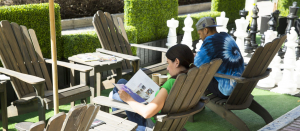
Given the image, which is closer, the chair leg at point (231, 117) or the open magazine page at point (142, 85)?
the open magazine page at point (142, 85)

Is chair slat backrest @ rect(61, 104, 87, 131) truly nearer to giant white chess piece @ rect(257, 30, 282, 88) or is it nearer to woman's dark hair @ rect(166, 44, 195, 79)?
woman's dark hair @ rect(166, 44, 195, 79)

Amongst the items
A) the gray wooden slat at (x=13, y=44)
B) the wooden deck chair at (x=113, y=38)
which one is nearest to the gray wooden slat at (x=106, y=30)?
the wooden deck chair at (x=113, y=38)

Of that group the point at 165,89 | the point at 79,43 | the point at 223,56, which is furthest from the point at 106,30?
the point at 165,89

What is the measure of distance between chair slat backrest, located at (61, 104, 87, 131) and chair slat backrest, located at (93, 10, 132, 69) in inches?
127

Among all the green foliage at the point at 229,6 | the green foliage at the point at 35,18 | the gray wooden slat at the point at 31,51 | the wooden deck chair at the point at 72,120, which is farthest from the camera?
the green foliage at the point at 229,6

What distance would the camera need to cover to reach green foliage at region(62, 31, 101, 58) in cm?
521

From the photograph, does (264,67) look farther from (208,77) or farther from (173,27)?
(173,27)

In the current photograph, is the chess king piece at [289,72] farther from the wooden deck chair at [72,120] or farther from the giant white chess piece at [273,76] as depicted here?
the wooden deck chair at [72,120]

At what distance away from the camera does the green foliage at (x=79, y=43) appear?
521 centimetres

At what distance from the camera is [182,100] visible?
102 inches

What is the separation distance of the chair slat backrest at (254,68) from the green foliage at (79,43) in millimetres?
2720

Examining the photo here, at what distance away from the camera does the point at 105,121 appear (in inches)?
97.5

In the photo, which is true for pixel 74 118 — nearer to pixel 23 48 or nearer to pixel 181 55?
pixel 181 55

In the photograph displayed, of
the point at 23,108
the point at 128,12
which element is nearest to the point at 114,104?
the point at 23,108
